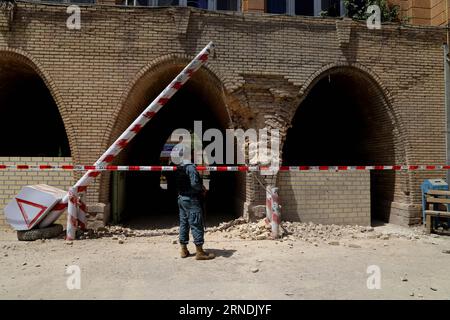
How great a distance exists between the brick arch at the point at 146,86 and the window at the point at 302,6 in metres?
4.52

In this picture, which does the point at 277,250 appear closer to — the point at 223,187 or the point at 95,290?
the point at 95,290

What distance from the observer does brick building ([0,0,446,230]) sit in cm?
683

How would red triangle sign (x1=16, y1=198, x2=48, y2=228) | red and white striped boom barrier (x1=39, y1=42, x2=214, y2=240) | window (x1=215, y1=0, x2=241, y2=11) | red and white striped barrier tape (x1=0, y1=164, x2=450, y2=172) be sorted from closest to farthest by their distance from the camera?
red triangle sign (x1=16, y1=198, x2=48, y2=228)
red and white striped boom barrier (x1=39, y1=42, x2=214, y2=240)
red and white striped barrier tape (x1=0, y1=164, x2=450, y2=172)
window (x1=215, y1=0, x2=241, y2=11)

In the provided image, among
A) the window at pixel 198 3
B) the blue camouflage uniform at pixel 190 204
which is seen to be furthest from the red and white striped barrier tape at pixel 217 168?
the window at pixel 198 3

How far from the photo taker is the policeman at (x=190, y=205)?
4.78 meters

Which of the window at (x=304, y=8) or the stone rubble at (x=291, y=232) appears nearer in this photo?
the stone rubble at (x=291, y=232)

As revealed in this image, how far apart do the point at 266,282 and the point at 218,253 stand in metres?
1.43

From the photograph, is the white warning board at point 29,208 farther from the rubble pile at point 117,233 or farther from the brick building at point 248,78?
the brick building at point 248,78

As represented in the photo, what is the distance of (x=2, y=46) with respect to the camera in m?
6.83

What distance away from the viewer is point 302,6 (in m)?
10.3

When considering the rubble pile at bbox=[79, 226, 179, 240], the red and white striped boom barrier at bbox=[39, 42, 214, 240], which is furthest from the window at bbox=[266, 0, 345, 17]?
the rubble pile at bbox=[79, 226, 179, 240]

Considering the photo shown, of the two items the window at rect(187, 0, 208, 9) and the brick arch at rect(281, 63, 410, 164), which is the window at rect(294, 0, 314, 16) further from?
the brick arch at rect(281, 63, 410, 164)

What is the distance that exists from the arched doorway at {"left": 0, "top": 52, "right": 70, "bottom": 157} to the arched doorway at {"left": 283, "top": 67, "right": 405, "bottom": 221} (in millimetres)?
8163
